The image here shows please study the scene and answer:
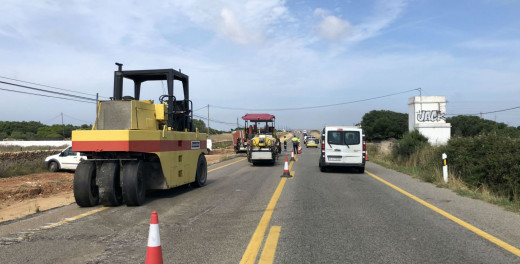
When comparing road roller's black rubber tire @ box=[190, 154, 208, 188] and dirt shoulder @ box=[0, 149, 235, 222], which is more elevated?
road roller's black rubber tire @ box=[190, 154, 208, 188]

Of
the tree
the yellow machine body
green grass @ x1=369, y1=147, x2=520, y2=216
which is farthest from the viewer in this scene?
the tree

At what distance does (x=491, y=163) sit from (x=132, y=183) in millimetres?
9924

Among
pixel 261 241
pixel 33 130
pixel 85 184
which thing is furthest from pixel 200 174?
pixel 33 130

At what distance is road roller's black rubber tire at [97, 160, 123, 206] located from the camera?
27.0ft

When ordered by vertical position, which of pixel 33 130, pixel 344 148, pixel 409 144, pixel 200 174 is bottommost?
pixel 200 174

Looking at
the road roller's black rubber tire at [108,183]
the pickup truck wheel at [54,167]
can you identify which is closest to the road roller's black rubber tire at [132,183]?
the road roller's black rubber tire at [108,183]

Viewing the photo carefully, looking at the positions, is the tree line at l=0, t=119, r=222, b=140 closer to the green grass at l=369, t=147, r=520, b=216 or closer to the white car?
the white car

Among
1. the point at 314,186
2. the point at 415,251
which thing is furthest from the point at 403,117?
the point at 415,251

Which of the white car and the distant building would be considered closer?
the white car

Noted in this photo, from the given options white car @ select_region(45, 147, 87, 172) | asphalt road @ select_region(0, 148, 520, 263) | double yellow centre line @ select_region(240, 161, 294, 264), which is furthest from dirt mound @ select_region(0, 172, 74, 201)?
double yellow centre line @ select_region(240, 161, 294, 264)

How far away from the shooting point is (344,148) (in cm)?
1622

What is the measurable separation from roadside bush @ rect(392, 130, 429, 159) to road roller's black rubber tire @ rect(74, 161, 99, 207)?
57.0 feet

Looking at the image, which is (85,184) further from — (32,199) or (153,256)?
(153,256)

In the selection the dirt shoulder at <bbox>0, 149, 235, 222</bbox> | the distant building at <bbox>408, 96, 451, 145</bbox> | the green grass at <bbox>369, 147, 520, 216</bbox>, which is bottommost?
the dirt shoulder at <bbox>0, 149, 235, 222</bbox>
